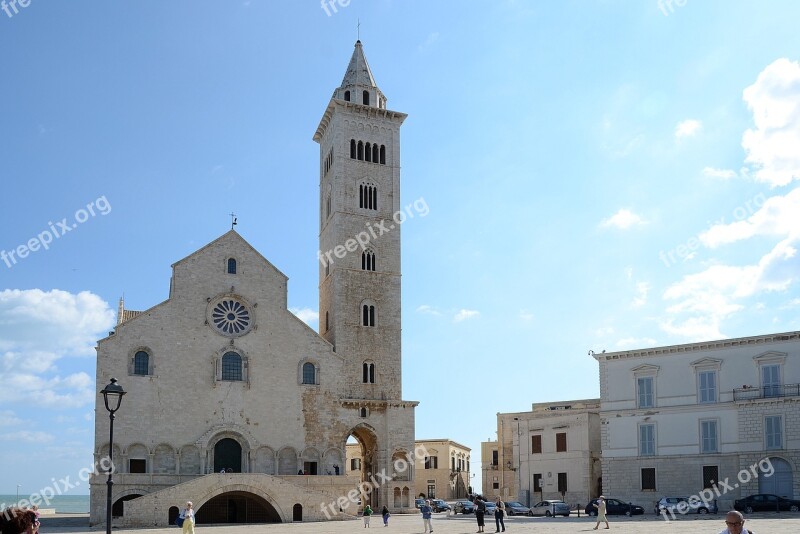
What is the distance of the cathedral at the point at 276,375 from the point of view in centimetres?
4328

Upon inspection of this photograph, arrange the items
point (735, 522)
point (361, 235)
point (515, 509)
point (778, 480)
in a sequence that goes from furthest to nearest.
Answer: point (361, 235)
point (515, 509)
point (778, 480)
point (735, 522)

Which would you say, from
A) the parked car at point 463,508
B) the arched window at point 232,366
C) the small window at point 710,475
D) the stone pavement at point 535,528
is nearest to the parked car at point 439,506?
the parked car at point 463,508

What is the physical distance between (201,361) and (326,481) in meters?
9.17

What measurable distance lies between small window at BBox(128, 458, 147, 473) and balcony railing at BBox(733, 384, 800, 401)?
30540 mm

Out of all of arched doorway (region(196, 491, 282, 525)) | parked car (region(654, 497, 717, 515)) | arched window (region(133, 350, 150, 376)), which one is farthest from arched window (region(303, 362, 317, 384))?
parked car (region(654, 497, 717, 515))

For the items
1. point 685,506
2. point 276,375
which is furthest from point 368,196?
point 685,506

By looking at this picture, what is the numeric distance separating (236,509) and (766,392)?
2769 centimetres

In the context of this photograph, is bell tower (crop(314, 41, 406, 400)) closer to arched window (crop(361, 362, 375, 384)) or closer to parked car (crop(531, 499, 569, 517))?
arched window (crop(361, 362, 375, 384))

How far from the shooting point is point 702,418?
46.3 m

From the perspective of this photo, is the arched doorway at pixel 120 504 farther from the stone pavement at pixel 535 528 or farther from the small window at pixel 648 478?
the small window at pixel 648 478

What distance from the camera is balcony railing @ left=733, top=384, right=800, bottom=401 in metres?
43.5

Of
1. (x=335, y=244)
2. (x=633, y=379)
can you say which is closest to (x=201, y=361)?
(x=335, y=244)

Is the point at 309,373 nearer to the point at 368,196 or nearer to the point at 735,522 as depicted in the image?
the point at 368,196

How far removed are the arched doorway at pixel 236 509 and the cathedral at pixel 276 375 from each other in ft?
0.18
